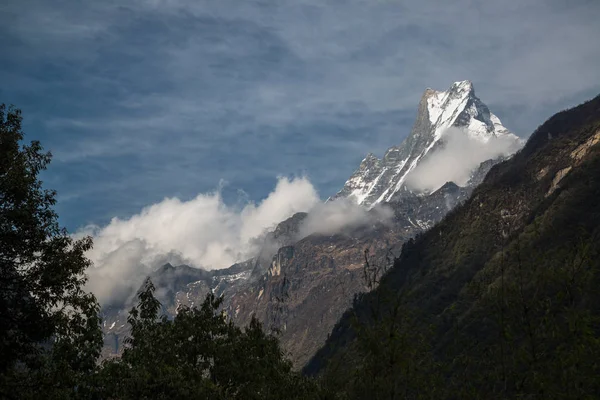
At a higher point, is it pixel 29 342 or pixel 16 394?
pixel 29 342

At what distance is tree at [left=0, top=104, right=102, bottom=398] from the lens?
3228cm

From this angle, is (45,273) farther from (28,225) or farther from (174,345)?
(174,345)

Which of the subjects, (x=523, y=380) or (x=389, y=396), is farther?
(x=389, y=396)

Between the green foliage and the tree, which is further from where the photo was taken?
the green foliage

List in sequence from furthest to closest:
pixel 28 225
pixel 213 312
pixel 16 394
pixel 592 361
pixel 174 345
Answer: pixel 213 312, pixel 174 345, pixel 28 225, pixel 16 394, pixel 592 361

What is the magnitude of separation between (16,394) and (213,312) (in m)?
33.7

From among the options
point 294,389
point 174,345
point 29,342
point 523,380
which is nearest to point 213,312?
point 174,345

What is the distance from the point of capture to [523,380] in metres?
27.8

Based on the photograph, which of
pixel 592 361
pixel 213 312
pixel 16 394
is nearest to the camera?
pixel 592 361

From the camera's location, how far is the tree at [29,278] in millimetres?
32281

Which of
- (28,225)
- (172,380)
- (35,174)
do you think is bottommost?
(172,380)

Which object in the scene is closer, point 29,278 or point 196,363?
point 29,278

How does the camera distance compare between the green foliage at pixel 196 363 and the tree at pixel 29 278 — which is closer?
the tree at pixel 29 278

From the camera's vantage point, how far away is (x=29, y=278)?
108ft
